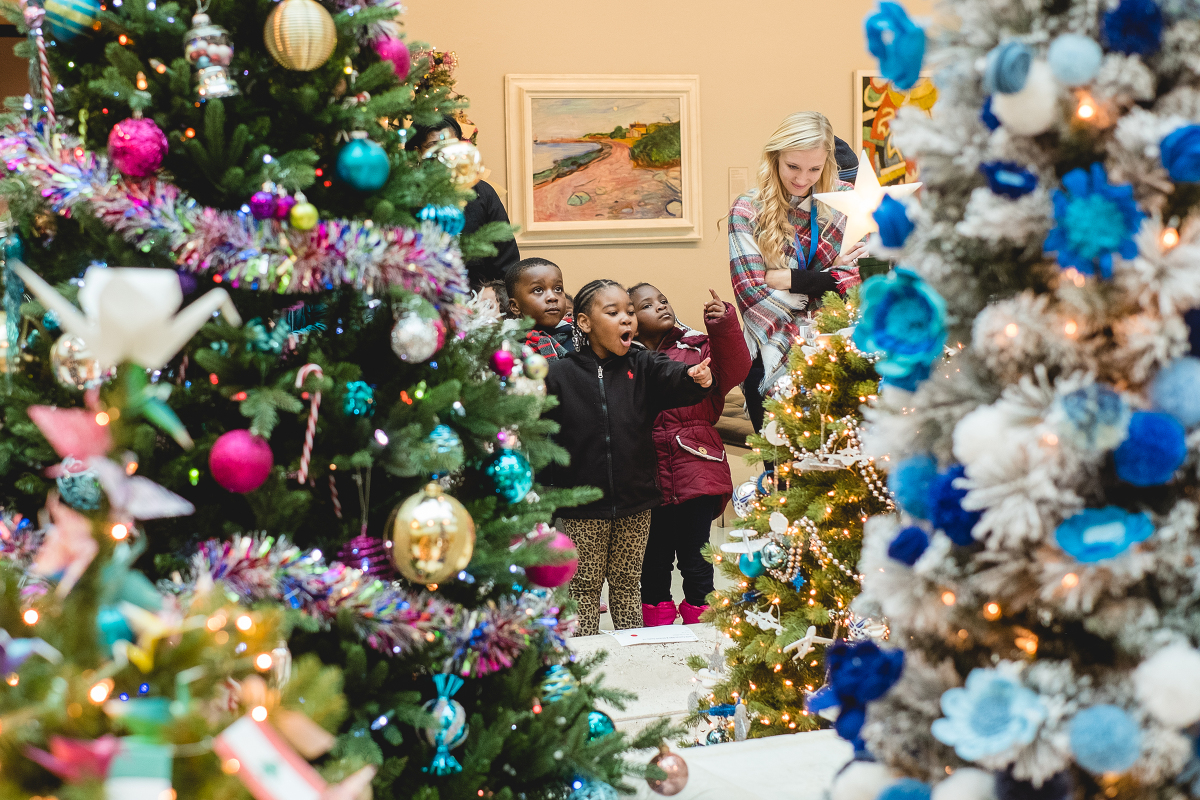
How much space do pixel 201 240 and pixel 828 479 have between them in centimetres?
150

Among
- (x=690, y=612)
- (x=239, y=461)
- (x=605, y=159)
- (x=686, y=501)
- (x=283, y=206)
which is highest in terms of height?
(x=605, y=159)

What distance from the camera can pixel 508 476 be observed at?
4.87 ft

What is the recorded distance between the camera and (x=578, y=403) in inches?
125

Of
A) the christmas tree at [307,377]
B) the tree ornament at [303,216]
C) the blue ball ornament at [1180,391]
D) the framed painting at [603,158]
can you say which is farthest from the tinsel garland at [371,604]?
the framed painting at [603,158]

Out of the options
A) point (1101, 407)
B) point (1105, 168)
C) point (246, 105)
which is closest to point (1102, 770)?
point (1101, 407)

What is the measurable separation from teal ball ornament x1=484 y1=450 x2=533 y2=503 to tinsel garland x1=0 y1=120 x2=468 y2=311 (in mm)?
303

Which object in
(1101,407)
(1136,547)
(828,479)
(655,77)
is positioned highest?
(655,77)

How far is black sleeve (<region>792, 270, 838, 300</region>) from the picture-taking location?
132 inches

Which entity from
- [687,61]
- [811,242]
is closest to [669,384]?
[811,242]

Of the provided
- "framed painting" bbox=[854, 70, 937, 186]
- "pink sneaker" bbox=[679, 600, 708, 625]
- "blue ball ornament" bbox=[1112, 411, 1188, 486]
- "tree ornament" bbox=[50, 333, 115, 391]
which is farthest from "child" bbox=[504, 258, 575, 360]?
"framed painting" bbox=[854, 70, 937, 186]

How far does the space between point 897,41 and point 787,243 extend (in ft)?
8.17

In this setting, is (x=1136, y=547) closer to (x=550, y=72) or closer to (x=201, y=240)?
(x=201, y=240)

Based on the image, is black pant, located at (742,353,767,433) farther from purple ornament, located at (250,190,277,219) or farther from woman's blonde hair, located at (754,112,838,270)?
purple ornament, located at (250,190,277,219)

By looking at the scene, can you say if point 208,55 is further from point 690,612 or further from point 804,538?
point 690,612
